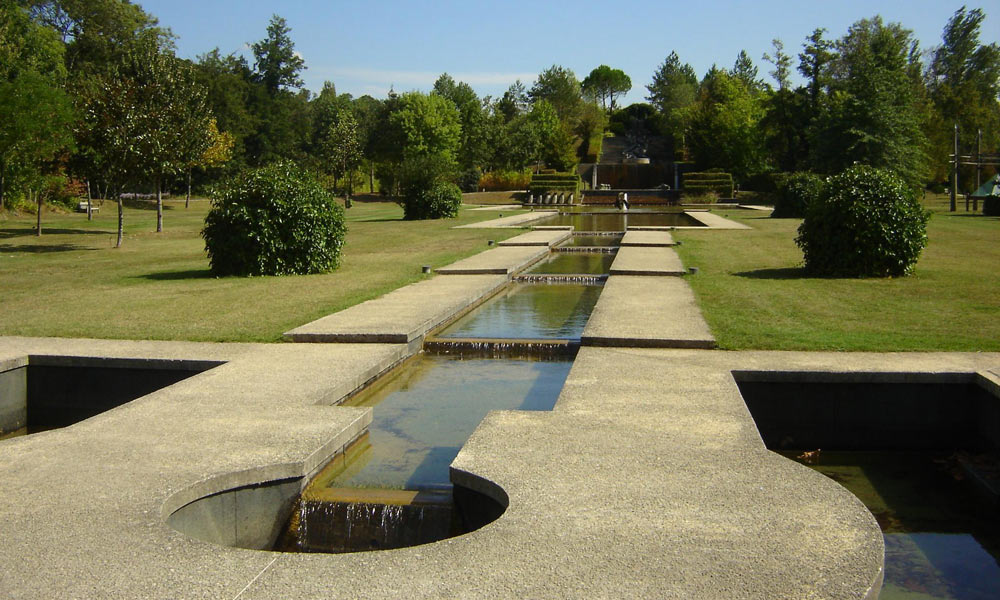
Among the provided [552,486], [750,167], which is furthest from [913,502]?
[750,167]

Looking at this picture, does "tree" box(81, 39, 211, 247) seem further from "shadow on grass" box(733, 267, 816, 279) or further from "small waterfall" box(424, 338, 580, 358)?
"shadow on grass" box(733, 267, 816, 279)

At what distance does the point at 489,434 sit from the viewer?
5.84 meters

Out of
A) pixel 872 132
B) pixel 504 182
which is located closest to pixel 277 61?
pixel 504 182

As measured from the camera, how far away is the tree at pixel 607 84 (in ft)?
469

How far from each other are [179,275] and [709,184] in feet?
153

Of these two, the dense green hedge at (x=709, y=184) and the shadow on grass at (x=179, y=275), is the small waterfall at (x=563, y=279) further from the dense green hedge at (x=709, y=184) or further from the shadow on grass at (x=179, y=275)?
the dense green hedge at (x=709, y=184)

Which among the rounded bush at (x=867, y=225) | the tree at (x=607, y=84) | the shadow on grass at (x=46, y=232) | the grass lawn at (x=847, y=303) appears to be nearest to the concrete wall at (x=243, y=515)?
the grass lawn at (x=847, y=303)

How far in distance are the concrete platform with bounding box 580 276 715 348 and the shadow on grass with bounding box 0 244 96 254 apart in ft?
51.9

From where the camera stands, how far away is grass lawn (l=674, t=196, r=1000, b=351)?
28.9 ft

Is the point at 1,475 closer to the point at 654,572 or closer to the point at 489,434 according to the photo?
the point at 489,434

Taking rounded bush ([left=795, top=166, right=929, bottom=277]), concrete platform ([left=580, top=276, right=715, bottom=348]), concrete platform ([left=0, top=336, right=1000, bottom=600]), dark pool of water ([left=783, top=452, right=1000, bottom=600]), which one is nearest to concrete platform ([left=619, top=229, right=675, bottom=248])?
rounded bush ([left=795, top=166, right=929, bottom=277])

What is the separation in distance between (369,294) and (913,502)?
822 centimetres

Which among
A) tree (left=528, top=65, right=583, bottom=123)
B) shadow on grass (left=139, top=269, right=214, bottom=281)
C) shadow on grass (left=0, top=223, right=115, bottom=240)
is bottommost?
shadow on grass (left=139, top=269, right=214, bottom=281)

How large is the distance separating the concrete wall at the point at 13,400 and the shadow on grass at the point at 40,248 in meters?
15.2
